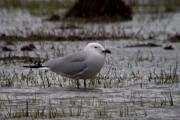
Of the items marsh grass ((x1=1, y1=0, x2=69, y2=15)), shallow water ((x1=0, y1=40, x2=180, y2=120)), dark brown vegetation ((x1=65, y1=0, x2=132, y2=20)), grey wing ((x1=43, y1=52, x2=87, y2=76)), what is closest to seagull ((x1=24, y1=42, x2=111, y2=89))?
grey wing ((x1=43, y1=52, x2=87, y2=76))

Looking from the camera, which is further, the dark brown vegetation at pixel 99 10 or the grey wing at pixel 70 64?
the dark brown vegetation at pixel 99 10

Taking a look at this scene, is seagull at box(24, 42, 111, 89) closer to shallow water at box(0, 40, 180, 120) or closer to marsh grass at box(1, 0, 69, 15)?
shallow water at box(0, 40, 180, 120)

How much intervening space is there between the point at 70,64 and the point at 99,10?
13343 millimetres

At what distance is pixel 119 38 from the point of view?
18578mm

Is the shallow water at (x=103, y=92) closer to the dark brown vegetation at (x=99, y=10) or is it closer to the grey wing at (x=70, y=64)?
the grey wing at (x=70, y=64)

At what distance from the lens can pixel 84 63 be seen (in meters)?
10.7

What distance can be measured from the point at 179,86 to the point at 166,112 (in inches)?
83.9

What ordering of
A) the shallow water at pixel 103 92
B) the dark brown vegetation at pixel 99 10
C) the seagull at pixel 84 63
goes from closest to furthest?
the shallow water at pixel 103 92 → the seagull at pixel 84 63 → the dark brown vegetation at pixel 99 10

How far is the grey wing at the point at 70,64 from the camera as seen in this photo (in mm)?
10680

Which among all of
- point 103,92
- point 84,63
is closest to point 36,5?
point 84,63

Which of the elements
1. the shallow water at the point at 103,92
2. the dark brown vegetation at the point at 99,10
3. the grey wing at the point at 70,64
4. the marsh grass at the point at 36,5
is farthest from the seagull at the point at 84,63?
the marsh grass at the point at 36,5

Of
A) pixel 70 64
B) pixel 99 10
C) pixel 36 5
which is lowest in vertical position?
pixel 70 64

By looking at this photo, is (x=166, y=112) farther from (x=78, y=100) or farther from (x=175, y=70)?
(x=175, y=70)

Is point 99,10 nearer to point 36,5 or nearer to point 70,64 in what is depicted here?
point 36,5
